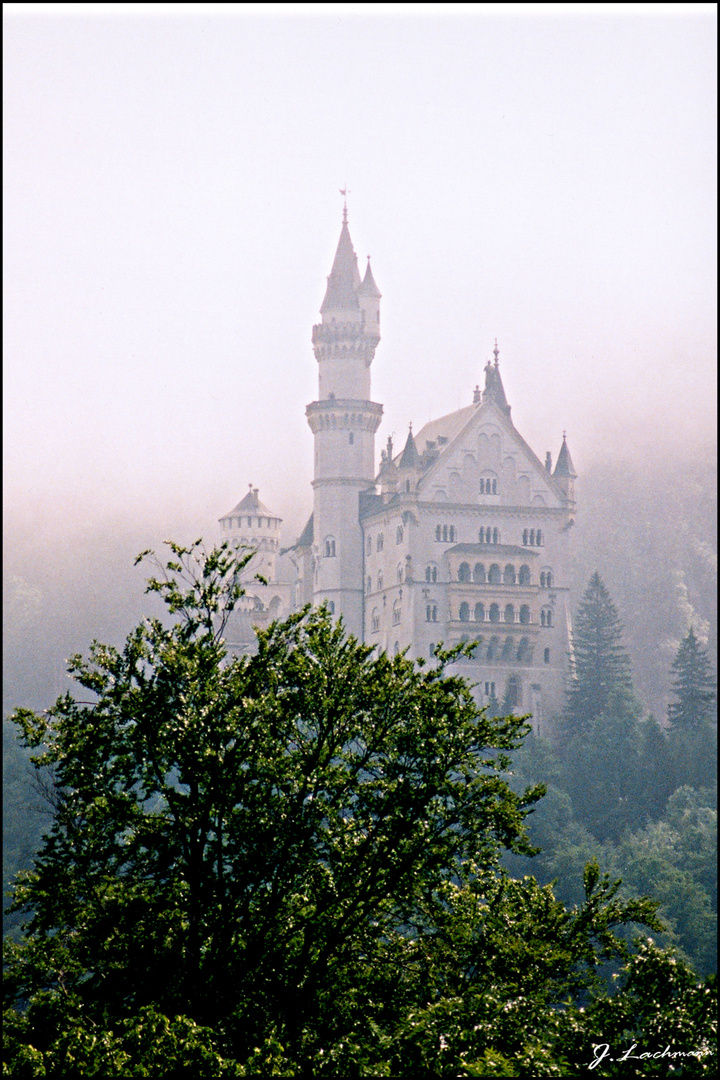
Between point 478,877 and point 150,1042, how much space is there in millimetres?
6645

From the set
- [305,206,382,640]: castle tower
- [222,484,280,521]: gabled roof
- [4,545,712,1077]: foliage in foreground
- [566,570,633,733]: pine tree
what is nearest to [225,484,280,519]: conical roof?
[222,484,280,521]: gabled roof

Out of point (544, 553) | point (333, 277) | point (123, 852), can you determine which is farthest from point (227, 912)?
point (333, 277)

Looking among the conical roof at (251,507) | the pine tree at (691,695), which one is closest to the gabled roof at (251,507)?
the conical roof at (251,507)

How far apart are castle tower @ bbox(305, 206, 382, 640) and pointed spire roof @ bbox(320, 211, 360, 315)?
80mm

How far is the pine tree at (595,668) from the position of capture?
130 meters

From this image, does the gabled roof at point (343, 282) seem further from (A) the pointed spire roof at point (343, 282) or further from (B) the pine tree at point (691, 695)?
(B) the pine tree at point (691, 695)

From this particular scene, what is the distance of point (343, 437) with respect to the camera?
13825cm

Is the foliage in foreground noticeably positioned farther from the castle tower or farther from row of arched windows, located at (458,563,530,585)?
the castle tower

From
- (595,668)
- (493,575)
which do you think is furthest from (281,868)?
(595,668)

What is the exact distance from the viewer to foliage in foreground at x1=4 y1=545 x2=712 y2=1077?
25453 millimetres

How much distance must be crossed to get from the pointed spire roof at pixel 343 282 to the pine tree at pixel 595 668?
30.0 meters

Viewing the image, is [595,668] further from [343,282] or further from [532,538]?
[343,282]
